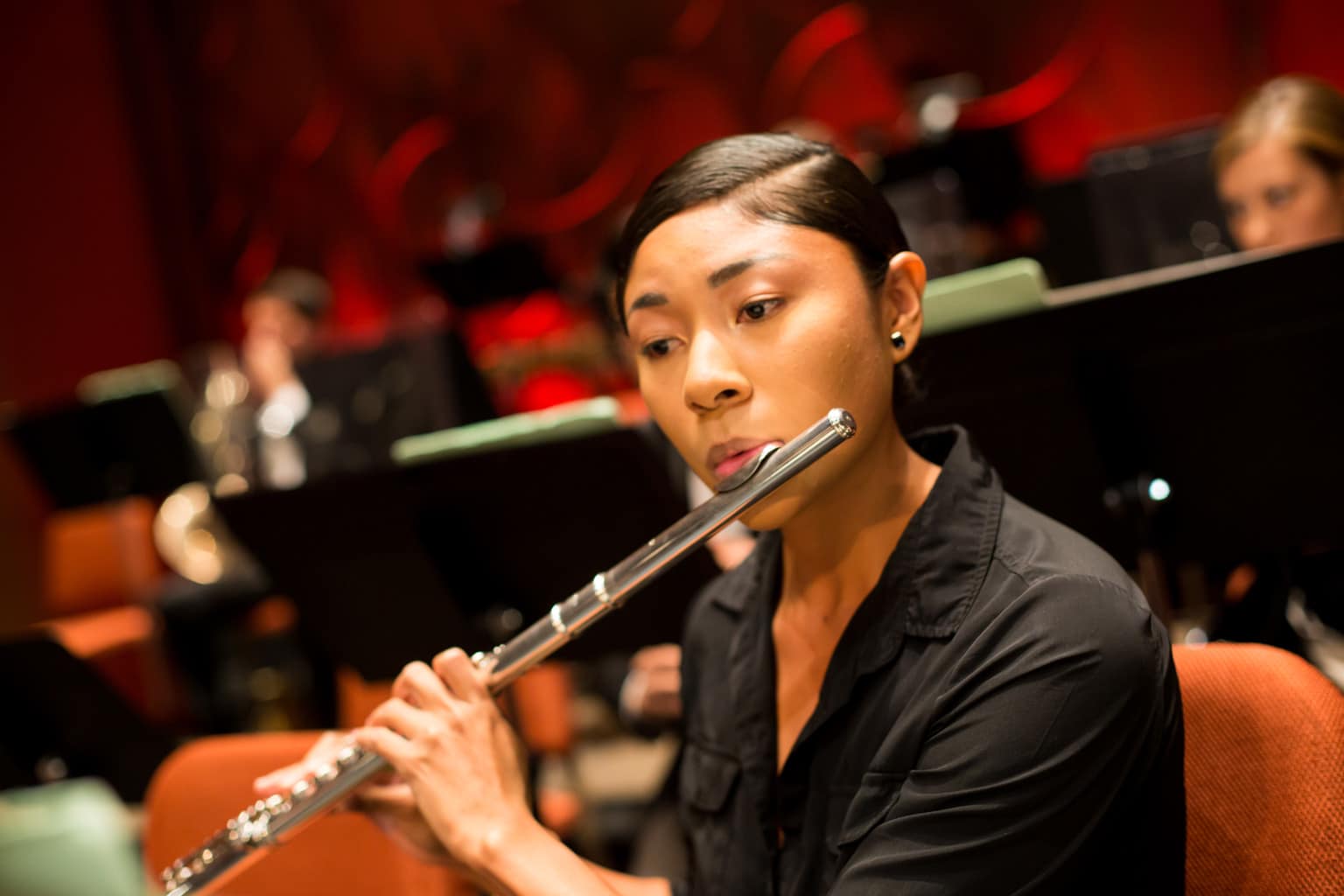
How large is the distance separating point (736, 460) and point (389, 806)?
580 mm

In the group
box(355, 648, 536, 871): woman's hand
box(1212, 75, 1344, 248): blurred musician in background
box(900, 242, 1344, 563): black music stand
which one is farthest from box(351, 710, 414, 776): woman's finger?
box(1212, 75, 1344, 248): blurred musician in background

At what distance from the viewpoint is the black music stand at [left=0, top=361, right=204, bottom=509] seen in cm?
452

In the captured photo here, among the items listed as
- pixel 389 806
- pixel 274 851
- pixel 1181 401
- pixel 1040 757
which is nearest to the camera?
pixel 1040 757

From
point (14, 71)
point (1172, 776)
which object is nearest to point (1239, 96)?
point (1172, 776)

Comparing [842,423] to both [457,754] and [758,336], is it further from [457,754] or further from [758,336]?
[457,754]

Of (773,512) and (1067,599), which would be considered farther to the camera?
(773,512)

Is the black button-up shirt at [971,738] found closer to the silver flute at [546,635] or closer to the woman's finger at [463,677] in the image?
the silver flute at [546,635]

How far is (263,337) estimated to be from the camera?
551cm

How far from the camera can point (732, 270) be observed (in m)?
1.20

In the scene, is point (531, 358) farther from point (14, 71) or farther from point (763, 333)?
point (763, 333)

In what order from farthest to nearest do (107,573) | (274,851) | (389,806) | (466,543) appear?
(107,573)
(466,543)
(274,851)
(389,806)

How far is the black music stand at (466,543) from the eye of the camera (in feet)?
6.82

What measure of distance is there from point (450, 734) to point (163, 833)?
0.71 meters

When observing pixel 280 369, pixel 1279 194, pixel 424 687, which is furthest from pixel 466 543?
pixel 280 369
